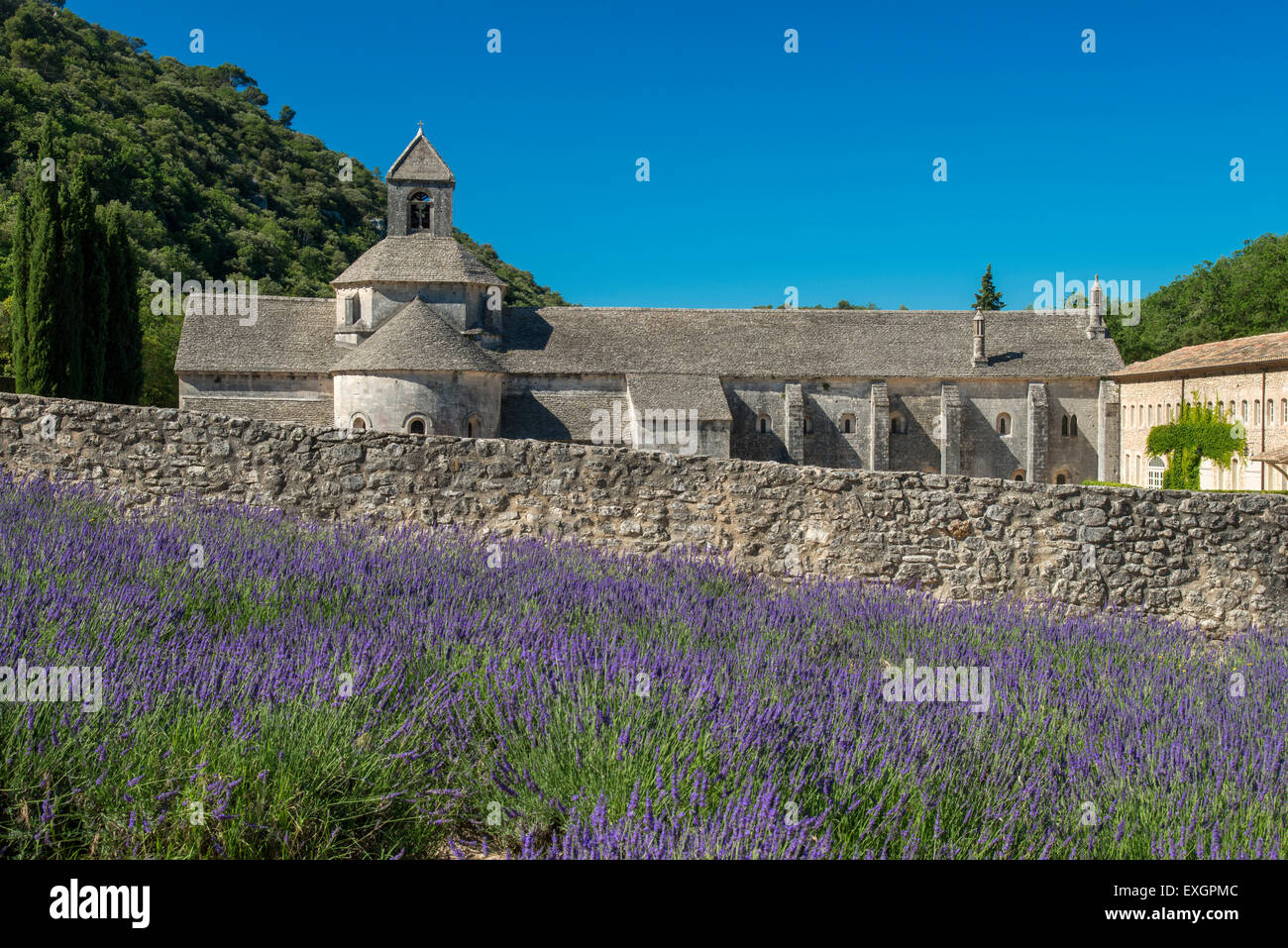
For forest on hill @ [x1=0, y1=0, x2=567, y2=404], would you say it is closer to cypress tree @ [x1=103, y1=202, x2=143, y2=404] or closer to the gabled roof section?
the gabled roof section

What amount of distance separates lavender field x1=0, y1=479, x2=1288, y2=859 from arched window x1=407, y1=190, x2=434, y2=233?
113 ft

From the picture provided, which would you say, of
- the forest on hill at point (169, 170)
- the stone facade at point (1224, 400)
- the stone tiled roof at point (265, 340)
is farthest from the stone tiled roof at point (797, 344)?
the forest on hill at point (169, 170)

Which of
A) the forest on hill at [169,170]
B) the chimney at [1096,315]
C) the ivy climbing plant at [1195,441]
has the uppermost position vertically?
the forest on hill at [169,170]

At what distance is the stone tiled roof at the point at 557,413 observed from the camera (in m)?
35.9

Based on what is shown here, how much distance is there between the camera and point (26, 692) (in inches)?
140

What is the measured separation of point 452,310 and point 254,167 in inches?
2147

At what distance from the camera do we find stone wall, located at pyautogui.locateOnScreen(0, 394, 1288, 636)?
9.89 meters

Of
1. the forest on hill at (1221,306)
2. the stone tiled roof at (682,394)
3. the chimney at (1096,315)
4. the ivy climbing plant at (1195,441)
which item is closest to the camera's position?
the stone tiled roof at (682,394)

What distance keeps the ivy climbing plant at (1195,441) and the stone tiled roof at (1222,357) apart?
1.48 metres

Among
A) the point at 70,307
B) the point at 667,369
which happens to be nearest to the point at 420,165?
the point at 667,369

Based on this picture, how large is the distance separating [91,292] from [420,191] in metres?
13.6

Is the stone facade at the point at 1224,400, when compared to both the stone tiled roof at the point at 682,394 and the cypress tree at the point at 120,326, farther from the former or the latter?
the cypress tree at the point at 120,326

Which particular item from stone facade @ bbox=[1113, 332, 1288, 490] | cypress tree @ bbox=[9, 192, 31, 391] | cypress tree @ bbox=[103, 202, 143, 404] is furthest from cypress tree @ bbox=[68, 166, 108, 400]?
stone facade @ bbox=[1113, 332, 1288, 490]
